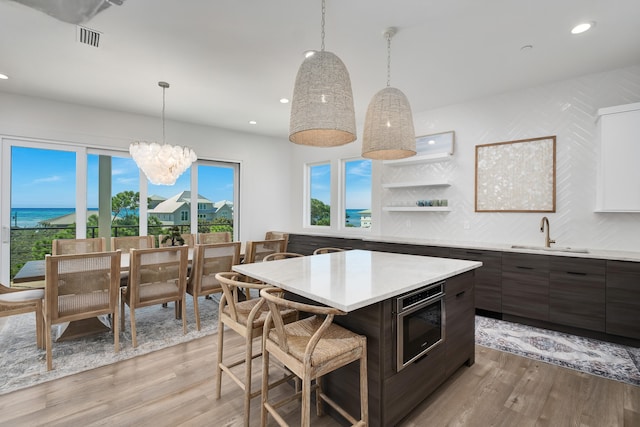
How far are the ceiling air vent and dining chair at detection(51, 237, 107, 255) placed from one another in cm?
218

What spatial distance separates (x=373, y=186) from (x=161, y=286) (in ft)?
11.5

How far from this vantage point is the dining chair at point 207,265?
3.20 metres

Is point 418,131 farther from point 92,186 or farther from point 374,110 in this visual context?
point 92,186

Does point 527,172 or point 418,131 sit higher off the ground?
point 418,131

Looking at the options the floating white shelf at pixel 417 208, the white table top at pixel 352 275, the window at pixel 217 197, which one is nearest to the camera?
the white table top at pixel 352 275

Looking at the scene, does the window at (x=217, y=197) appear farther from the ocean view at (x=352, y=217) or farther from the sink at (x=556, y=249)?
the sink at (x=556, y=249)

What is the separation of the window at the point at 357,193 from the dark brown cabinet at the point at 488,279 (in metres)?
2.05

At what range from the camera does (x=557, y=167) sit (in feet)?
11.5

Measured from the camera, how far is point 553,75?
132 inches

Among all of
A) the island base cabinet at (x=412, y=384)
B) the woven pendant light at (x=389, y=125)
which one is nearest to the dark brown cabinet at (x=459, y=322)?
the island base cabinet at (x=412, y=384)

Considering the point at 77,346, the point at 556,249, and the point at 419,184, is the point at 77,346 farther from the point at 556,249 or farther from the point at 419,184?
the point at 556,249

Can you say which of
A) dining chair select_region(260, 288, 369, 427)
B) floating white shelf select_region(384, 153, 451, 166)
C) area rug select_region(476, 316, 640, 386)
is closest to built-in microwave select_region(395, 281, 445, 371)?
dining chair select_region(260, 288, 369, 427)

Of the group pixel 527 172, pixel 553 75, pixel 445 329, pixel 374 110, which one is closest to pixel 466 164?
pixel 527 172

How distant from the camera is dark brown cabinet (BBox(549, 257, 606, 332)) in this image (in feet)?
9.48
